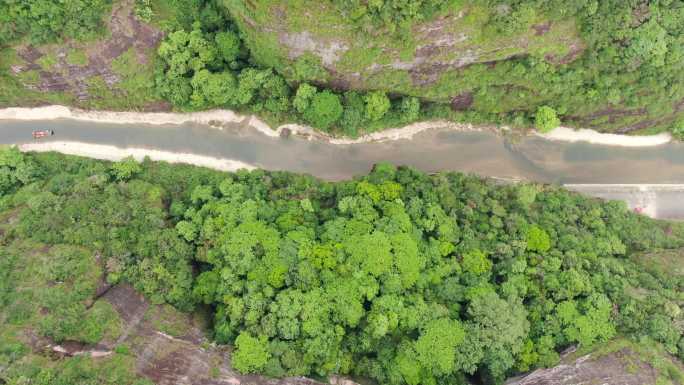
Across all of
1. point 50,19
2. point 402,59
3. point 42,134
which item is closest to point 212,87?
point 50,19

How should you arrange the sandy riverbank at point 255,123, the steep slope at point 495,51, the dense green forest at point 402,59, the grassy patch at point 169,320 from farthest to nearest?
the sandy riverbank at point 255,123 → the dense green forest at point 402,59 → the steep slope at point 495,51 → the grassy patch at point 169,320

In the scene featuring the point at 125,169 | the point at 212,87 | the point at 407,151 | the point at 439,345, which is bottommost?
the point at 439,345

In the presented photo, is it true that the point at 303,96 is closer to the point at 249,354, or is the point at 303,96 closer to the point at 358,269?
the point at 358,269

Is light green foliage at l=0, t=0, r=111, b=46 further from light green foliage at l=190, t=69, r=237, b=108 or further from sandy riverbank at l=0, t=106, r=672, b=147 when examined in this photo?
light green foliage at l=190, t=69, r=237, b=108

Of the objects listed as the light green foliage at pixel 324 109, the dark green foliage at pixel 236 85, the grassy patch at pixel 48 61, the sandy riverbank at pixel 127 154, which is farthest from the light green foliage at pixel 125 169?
the light green foliage at pixel 324 109

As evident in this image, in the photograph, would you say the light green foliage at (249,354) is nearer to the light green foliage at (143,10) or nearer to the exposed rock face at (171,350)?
the exposed rock face at (171,350)

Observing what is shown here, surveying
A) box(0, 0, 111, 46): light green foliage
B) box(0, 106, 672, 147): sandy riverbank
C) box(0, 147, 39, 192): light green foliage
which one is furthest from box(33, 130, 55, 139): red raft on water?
box(0, 0, 111, 46): light green foliage
